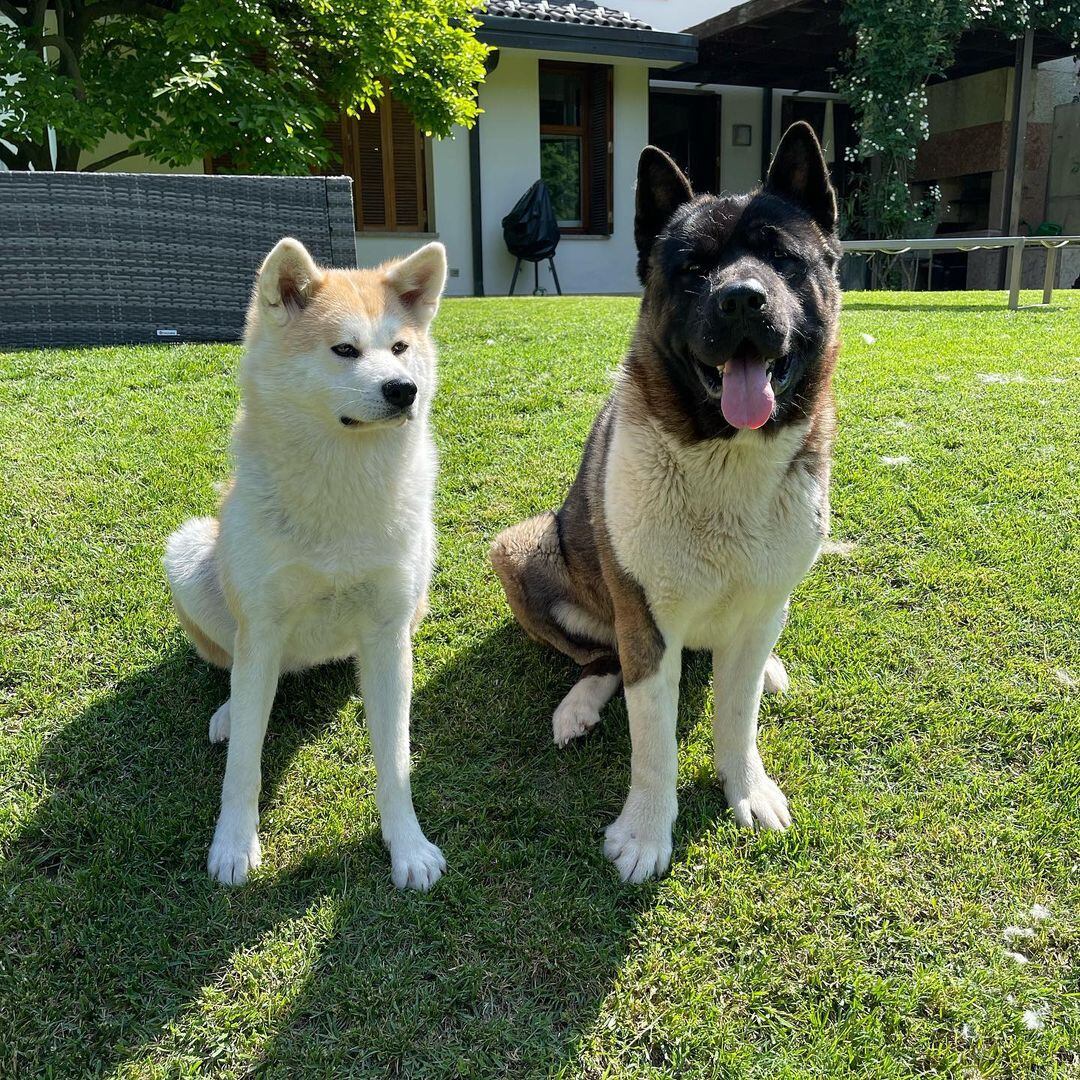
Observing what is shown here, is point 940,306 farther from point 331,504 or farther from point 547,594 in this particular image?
point 331,504

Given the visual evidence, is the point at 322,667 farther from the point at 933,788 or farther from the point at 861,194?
the point at 861,194

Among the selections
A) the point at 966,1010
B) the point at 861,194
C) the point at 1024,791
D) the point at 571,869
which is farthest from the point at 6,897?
the point at 861,194

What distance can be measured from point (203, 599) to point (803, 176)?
213 centimetres

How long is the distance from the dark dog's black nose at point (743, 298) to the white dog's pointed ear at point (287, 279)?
3.28 feet

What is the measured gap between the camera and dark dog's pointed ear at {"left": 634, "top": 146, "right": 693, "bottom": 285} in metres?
2.25

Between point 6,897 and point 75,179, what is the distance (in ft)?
17.5

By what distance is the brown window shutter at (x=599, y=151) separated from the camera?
12.8 m

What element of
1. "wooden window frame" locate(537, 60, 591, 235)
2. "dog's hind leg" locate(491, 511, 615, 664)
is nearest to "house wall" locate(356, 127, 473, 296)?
"wooden window frame" locate(537, 60, 591, 235)

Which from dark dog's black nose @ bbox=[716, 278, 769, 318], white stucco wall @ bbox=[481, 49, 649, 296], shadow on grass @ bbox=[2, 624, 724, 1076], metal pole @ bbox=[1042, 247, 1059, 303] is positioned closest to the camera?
shadow on grass @ bbox=[2, 624, 724, 1076]

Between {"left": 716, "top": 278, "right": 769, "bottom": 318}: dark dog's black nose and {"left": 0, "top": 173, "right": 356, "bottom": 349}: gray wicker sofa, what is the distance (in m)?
5.01

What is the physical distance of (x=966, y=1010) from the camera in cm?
183

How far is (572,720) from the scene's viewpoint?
8.69 feet

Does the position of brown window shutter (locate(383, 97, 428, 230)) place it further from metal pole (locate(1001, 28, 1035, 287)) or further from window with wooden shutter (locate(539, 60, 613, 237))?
metal pole (locate(1001, 28, 1035, 287))

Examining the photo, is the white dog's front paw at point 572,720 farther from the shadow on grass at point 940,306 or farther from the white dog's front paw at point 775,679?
the shadow on grass at point 940,306
